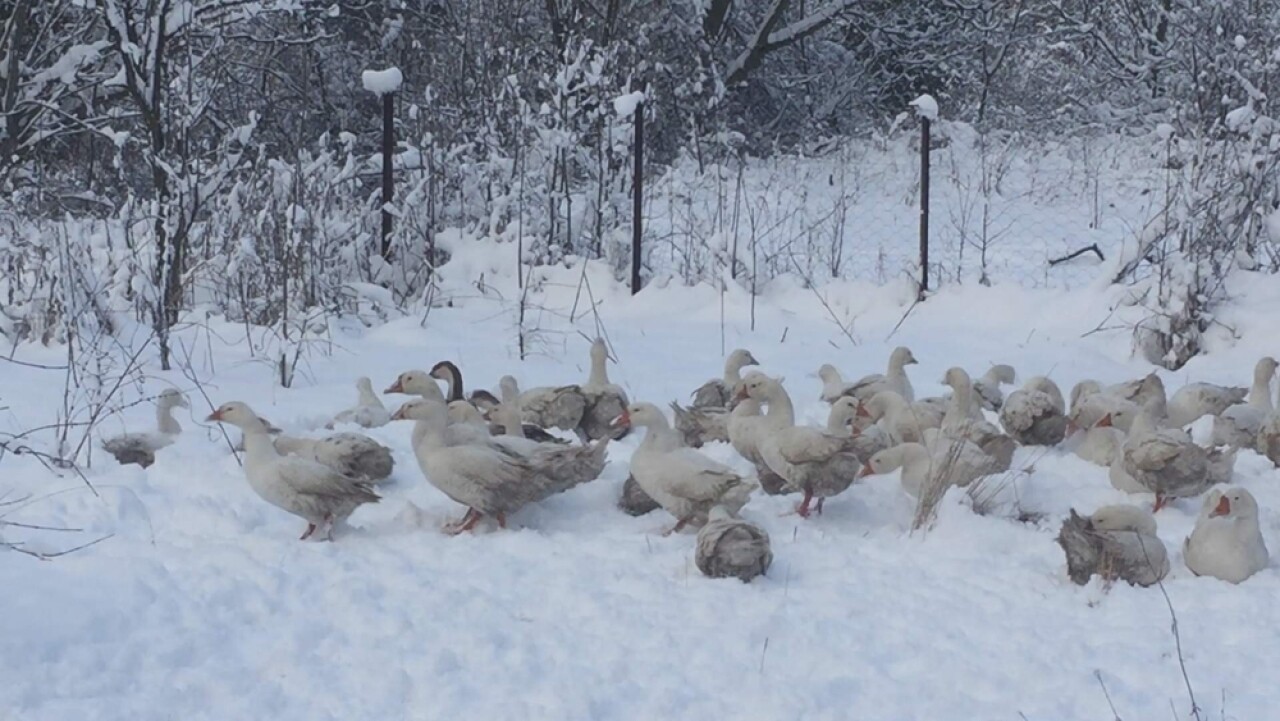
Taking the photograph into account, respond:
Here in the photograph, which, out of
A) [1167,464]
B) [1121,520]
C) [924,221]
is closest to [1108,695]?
[1121,520]

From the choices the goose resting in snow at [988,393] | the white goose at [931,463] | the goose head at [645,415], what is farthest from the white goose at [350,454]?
the goose resting in snow at [988,393]

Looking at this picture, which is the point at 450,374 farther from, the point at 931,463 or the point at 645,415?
the point at 931,463

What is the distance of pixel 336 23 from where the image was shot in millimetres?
18328

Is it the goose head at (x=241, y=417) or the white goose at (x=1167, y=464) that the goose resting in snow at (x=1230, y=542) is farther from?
the goose head at (x=241, y=417)

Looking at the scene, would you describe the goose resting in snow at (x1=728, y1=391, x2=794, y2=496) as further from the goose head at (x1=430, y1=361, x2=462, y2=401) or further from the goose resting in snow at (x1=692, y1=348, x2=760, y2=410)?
the goose head at (x1=430, y1=361, x2=462, y2=401)

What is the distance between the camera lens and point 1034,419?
6.24 metres

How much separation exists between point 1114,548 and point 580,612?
1852 mm

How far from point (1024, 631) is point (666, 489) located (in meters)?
1.51

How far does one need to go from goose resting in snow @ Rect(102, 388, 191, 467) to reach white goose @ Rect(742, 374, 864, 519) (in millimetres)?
2871

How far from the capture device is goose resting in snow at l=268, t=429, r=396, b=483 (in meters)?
5.59

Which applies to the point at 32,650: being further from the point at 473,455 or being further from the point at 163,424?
the point at 163,424

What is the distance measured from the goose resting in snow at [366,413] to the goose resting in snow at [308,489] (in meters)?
1.63

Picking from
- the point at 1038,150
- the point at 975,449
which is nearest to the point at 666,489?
the point at 975,449

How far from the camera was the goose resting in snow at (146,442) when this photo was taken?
584 centimetres
